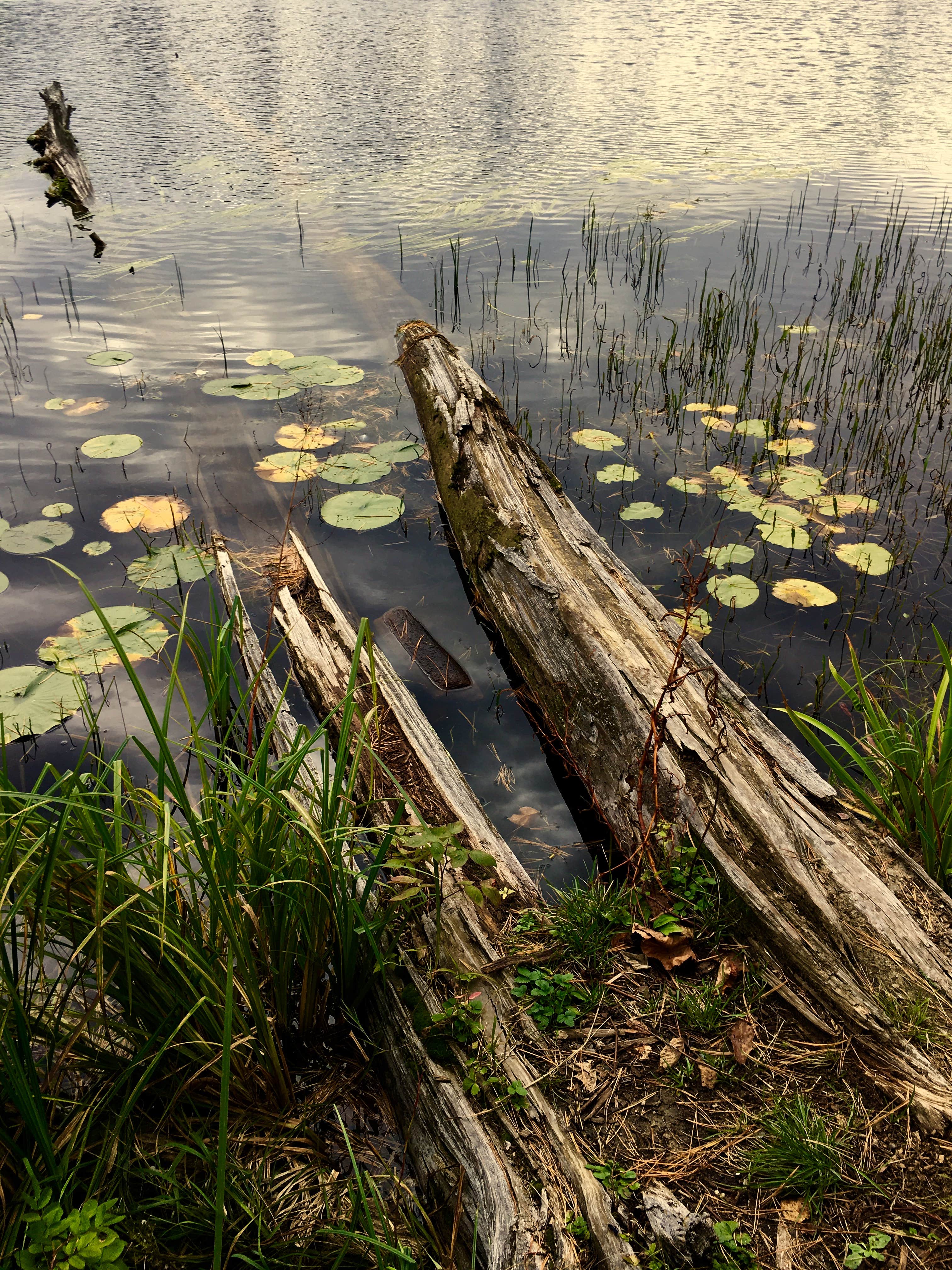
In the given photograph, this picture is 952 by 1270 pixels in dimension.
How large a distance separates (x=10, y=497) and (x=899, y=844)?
14.2 ft

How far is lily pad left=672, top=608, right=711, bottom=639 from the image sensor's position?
3189 mm

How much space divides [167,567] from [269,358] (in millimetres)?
2540

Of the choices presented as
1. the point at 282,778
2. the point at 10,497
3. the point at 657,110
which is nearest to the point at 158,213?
the point at 10,497

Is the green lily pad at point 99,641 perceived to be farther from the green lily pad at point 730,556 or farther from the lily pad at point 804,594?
the lily pad at point 804,594

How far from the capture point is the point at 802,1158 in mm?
1553

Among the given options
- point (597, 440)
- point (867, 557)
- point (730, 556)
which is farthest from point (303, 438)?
point (867, 557)

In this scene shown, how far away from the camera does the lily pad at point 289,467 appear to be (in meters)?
4.52

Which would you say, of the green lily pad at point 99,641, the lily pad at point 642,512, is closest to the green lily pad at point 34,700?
the green lily pad at point 99,641

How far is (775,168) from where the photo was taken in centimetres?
947

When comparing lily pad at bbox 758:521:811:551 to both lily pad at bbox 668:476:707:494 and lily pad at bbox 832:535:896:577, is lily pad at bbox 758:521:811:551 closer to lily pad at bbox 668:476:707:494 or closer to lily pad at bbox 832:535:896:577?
lily pad at bbox 832:535:896:577

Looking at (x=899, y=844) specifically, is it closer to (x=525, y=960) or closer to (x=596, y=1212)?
(x=525, y=960)

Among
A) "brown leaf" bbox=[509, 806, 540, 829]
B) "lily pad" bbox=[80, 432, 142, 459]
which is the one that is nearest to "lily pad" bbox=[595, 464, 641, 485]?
"brown leaf" bbox=[509, 806, 540, 829]

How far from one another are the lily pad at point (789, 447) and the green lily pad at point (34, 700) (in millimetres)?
3700

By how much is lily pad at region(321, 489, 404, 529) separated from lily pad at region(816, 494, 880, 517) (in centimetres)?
212
